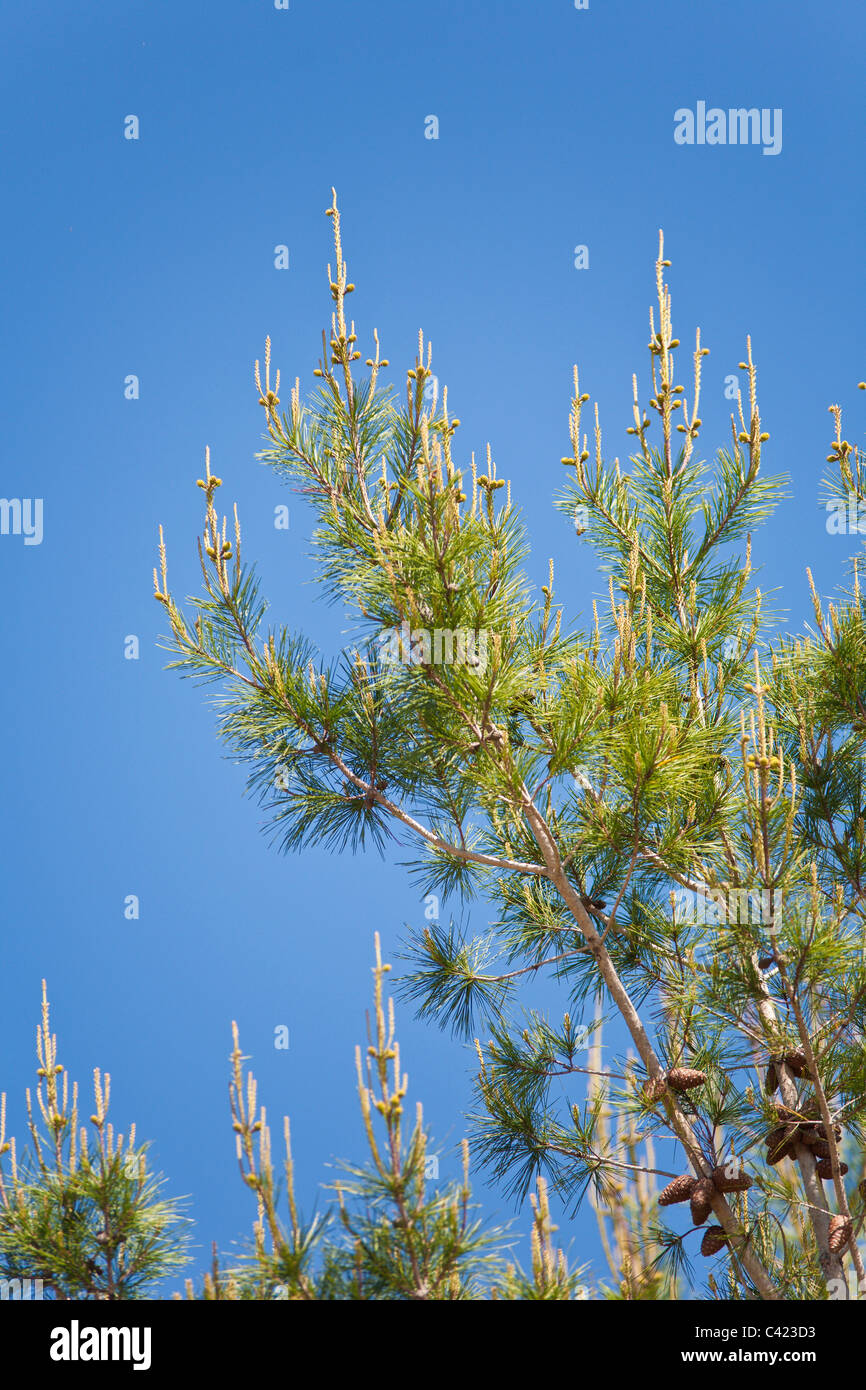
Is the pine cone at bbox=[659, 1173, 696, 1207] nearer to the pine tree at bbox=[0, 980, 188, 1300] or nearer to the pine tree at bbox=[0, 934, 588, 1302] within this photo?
the pine tree at bbox=[0, 934, 588, 1302]

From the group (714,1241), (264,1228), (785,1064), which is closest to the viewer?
(264,1228)

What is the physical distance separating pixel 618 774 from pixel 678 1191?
111 cm

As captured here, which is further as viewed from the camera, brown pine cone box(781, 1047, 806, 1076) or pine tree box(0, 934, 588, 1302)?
brown pine cone box(781, 1047, 806, 1076)

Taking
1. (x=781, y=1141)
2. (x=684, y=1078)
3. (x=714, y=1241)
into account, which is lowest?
(x=714, y=1241)

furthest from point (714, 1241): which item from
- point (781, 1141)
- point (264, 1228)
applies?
point (264, 1228)

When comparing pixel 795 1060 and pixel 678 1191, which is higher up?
pixel 795 1060

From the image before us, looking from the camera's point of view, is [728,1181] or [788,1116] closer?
[728,1181]

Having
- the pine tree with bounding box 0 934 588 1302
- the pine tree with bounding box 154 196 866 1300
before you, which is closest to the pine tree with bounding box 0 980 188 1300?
the pine tree with bounding box 0 934 588 1302

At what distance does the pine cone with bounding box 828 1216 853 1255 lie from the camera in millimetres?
3012

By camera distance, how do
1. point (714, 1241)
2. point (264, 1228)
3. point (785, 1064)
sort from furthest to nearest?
point (785, 1064)
point (714, 1241)
point (264, 1228)

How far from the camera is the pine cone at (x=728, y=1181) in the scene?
3105 millimetres

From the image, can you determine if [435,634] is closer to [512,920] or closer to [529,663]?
[529,663]

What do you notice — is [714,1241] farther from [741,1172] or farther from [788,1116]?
[788,1116]

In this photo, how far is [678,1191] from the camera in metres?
3.15
